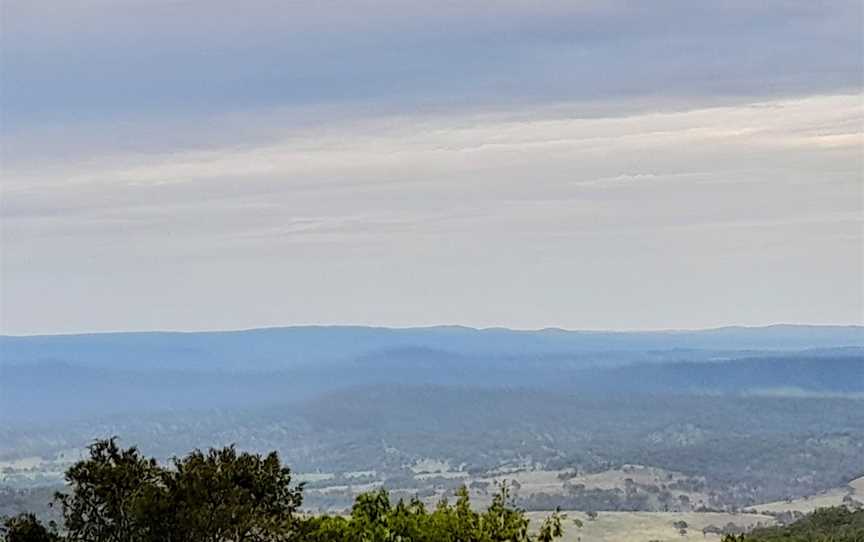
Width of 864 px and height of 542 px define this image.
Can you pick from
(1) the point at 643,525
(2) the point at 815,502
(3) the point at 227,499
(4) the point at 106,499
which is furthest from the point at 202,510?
(2) the point at 815,502

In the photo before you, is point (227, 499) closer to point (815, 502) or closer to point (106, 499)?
point (106, 499)

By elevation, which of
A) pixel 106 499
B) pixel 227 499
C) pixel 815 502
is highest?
pixel 106 499

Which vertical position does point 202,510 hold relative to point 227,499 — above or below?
below

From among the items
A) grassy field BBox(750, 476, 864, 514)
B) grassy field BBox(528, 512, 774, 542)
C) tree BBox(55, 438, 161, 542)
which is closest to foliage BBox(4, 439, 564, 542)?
tree BBox(55, 438, 161, 542)

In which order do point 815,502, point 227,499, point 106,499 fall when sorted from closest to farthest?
point 106,499
point 227,499
point 815,502

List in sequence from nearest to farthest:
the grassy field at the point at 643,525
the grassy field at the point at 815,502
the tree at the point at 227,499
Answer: the tree at the point at 227,499
the grassy field at the point at 643,525
the grassy field at the point at 815,502

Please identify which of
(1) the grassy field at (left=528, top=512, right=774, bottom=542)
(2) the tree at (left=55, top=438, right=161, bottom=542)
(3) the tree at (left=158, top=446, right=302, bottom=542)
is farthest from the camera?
(1) the grassy field at (left=528, top=512, right=774, bottom=542)

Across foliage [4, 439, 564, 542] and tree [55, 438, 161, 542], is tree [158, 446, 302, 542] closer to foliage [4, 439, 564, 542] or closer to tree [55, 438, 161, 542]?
foliage [4, 439, 564, 542]

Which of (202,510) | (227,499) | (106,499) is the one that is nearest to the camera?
(202,510)

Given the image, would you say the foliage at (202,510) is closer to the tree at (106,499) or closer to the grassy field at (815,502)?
the tree at (106,499)

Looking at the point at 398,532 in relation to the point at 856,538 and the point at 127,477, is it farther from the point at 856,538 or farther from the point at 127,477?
the point at 856,538

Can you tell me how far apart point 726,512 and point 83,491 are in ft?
527

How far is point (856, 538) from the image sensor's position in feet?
234

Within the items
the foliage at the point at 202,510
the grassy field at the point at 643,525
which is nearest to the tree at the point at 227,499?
the foliage at the point at 202,510
